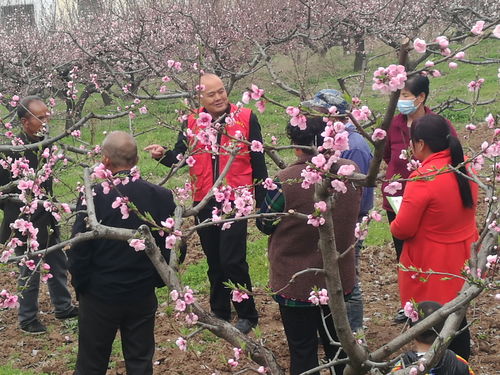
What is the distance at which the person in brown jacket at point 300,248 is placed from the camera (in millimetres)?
3047

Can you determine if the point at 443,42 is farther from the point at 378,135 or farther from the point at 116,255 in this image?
the point at 116,255

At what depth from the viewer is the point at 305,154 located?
302 cm

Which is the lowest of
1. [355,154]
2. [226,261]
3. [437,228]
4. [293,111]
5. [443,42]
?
[226,261]

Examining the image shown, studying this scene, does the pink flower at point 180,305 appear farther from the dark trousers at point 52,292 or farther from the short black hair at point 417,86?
the dark trousers at point 52,292

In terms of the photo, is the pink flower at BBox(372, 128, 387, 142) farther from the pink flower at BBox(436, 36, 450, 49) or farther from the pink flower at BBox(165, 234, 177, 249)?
the pink flower at BBox(165, 234, 177, 249)

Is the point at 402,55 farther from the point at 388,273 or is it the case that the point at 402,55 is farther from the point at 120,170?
the point at 388,273

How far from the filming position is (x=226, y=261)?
4.54 metres

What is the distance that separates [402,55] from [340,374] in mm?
2470

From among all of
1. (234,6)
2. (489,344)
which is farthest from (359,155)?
(234,6)

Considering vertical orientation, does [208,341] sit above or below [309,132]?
below

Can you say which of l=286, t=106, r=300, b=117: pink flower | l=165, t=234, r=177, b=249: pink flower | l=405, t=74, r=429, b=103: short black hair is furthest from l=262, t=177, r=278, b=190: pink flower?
l=405, t=74, r=429, b=103: short black hair

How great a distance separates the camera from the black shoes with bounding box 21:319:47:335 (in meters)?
5.30

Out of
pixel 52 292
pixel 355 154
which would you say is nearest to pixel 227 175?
pixel 355 154

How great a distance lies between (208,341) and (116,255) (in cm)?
194
